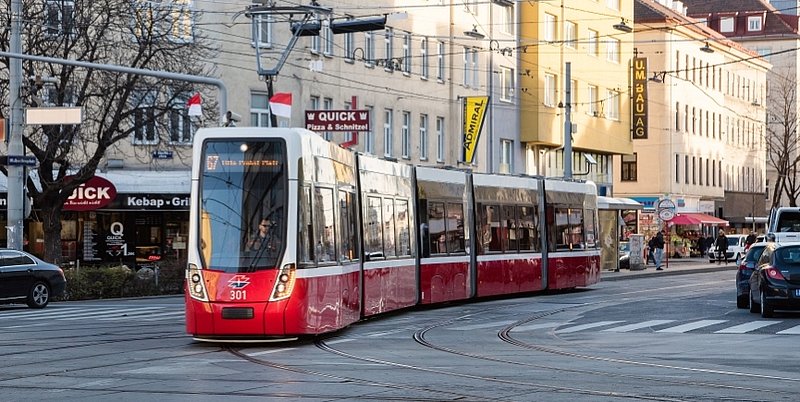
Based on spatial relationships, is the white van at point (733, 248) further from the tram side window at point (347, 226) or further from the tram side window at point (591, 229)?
the tram side window at point (347, 226)

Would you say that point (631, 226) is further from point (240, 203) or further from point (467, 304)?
point (240, 203)

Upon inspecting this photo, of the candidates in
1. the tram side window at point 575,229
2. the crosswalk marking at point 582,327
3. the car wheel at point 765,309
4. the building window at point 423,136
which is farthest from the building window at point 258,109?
the car wheel at point 765,309

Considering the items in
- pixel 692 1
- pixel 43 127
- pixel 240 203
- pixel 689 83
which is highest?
pixel 692 1

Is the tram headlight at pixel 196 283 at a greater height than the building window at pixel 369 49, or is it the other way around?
the building window at pixel 369 49

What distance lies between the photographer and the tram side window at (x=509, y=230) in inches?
1438

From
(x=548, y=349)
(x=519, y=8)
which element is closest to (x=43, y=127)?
(x=548, y=349)

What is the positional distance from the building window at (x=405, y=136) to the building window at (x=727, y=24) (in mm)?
66520

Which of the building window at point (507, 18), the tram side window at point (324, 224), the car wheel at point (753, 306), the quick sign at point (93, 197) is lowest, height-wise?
the car wheel at point (753, 306)

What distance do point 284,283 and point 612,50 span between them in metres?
62.7

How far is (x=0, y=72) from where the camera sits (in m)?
47.1

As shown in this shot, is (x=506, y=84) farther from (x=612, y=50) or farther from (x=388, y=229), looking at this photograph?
(x=388, y=229)

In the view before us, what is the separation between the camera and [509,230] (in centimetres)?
3688

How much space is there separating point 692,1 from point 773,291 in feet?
330

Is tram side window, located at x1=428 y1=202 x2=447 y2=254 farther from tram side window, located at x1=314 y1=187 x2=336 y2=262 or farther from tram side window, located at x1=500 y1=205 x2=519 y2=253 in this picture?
tram side window, located at x1=314 y1=187 x2=336 y2=262
